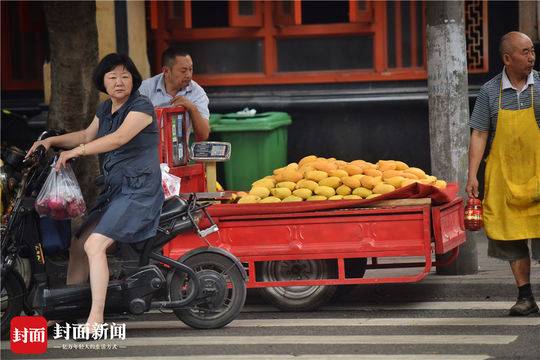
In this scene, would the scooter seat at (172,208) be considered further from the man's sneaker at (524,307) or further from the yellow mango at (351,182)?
the man's sneaker at (524,307)

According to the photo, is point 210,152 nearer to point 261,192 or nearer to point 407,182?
point 261,192

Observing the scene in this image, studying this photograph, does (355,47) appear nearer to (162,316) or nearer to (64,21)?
(64,21)

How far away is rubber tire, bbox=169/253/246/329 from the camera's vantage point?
8.71 meters

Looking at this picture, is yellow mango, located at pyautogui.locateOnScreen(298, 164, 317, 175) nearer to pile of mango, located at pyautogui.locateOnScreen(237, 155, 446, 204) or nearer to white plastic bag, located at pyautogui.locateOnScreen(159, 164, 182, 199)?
pile of mango, located at pyautogui.locateOnScreen(237, 155, 446, 204)

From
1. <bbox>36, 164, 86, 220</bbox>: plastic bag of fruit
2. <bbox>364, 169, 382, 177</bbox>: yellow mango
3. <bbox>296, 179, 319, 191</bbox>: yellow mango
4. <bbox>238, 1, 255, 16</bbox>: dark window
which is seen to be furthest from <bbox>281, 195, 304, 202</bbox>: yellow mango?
<bbox>238, 1, 255, 16</bbox>: dark window

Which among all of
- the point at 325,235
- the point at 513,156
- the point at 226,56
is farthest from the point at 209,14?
the point at 513,156

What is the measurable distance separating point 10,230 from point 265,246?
1796 mm

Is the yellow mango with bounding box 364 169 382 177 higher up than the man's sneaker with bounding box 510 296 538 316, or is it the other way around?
the yellow mango with bounding box 364 169 382 177

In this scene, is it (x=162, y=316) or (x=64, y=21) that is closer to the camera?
(x=162, y=316)

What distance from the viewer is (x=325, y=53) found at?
47.7ft

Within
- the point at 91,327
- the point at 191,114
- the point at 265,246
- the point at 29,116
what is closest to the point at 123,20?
the point at 29,116

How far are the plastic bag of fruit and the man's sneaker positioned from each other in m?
2.87

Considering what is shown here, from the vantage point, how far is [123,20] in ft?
47.1

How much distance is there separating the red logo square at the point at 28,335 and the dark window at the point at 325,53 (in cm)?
662
